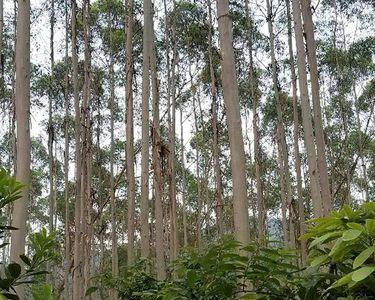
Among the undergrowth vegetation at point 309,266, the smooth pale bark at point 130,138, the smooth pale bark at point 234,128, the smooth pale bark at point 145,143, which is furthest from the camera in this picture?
the smooth pale bark at point 130,138

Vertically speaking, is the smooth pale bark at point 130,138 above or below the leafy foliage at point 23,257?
above

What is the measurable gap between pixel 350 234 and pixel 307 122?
617 centimetres

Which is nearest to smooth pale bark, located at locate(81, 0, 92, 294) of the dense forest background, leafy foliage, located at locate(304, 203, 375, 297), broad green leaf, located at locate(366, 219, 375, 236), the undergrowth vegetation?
the dense forest background

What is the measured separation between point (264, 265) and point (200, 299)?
335mm

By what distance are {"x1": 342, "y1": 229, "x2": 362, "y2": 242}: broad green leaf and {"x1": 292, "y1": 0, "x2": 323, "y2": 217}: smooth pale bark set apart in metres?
5.27

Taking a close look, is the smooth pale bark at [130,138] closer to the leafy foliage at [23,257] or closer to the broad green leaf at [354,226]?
the leafy foliage at [23,257]

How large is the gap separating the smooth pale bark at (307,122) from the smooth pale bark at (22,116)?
3.48m

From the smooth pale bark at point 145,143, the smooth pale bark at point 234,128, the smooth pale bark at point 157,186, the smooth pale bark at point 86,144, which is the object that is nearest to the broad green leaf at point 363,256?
the smooth pale bark at point 234,128

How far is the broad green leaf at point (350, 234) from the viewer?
2.93ft

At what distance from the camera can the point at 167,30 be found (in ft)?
50.2

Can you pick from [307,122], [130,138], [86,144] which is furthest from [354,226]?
[86,144]

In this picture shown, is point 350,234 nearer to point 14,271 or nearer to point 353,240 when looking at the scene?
point 353,240

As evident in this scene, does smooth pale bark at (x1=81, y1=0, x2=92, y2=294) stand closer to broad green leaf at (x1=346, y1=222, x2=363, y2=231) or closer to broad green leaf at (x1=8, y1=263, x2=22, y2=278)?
broad green leaf at (x1=8, y1=263, x2=22, y2=278)

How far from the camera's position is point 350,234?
2.97 ft
